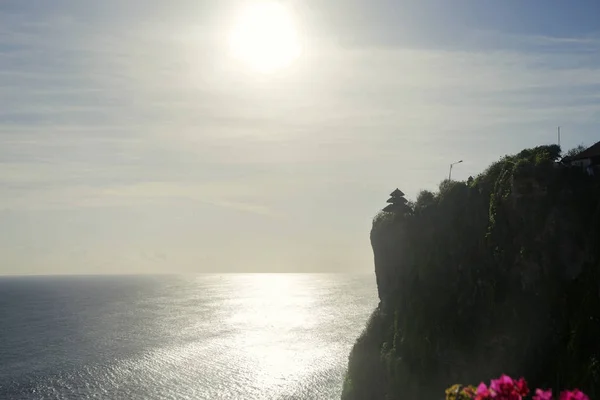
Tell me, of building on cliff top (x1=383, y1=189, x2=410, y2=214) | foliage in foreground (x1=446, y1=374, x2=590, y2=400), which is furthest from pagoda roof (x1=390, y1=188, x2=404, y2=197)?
foliage in foreground (x1=446, y1=374, x2=590, y2=400)

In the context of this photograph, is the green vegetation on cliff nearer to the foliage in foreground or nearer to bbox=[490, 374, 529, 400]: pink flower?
the foliage in foreground

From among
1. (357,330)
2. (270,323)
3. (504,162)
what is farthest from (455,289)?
(270,323)

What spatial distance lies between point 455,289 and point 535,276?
1076 cm

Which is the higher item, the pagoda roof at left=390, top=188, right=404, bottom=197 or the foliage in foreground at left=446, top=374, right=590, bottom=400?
the pagoda roof at left=390, top=188, right=404, bottom=197

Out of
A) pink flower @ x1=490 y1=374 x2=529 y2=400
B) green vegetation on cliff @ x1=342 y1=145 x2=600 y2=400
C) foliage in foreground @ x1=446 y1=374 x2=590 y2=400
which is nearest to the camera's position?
foliage in foreground @ x1=446 y1=374 x2=590 y2=400

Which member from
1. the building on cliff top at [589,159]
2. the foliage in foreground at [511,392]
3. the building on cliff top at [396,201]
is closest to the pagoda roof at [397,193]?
the building on cliff top at [396,201]

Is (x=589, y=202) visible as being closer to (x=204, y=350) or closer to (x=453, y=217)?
(x=453, y=217)

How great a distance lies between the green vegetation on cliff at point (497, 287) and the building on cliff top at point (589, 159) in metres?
2.22

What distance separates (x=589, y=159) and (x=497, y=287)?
17220mm

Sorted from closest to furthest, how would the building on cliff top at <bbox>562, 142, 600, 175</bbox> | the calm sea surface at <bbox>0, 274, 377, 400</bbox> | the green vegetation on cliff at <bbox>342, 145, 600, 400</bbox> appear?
the green vegetation on cliff at <bbox>342, 145, 600, 400</bbox> < the building on cliff top at <bbox>562, 142, 600, 175</bbox> < the calm sea surface at <bbox>0, 274, 377, 400</bbox>

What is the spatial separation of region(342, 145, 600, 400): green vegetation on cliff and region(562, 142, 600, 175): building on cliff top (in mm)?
2216

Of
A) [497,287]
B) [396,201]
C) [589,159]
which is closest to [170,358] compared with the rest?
[396,201]

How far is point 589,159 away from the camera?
56.2 m

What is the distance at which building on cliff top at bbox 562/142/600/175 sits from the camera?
55647 mm
